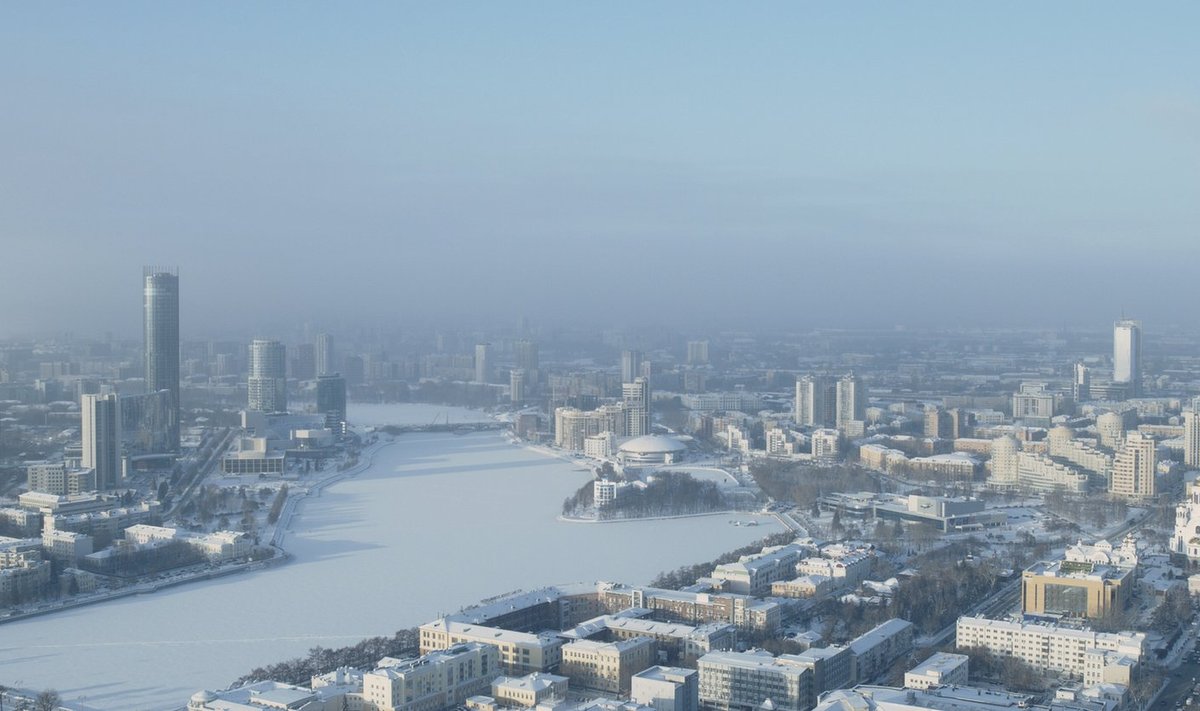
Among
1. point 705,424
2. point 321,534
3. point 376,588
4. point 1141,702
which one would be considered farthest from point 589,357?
point 1141,702

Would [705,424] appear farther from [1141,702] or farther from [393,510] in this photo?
[1141,702]

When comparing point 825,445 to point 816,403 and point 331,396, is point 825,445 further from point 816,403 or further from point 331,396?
point 331,396

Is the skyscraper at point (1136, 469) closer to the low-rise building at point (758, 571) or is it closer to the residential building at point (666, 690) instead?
the low-rise building at point (758, 571)

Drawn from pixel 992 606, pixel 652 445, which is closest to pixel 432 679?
pixel 992 606

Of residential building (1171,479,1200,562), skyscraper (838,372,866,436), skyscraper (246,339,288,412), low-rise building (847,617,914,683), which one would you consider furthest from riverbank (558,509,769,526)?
skyscraper (246,339,288,412)

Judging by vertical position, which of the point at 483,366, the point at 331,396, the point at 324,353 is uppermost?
the point at 324,353

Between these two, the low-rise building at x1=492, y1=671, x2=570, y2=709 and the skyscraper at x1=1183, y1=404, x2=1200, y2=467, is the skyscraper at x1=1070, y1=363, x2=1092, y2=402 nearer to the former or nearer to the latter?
the skyscraper at x1=1183, y1=404, x2=1200, y2=467
